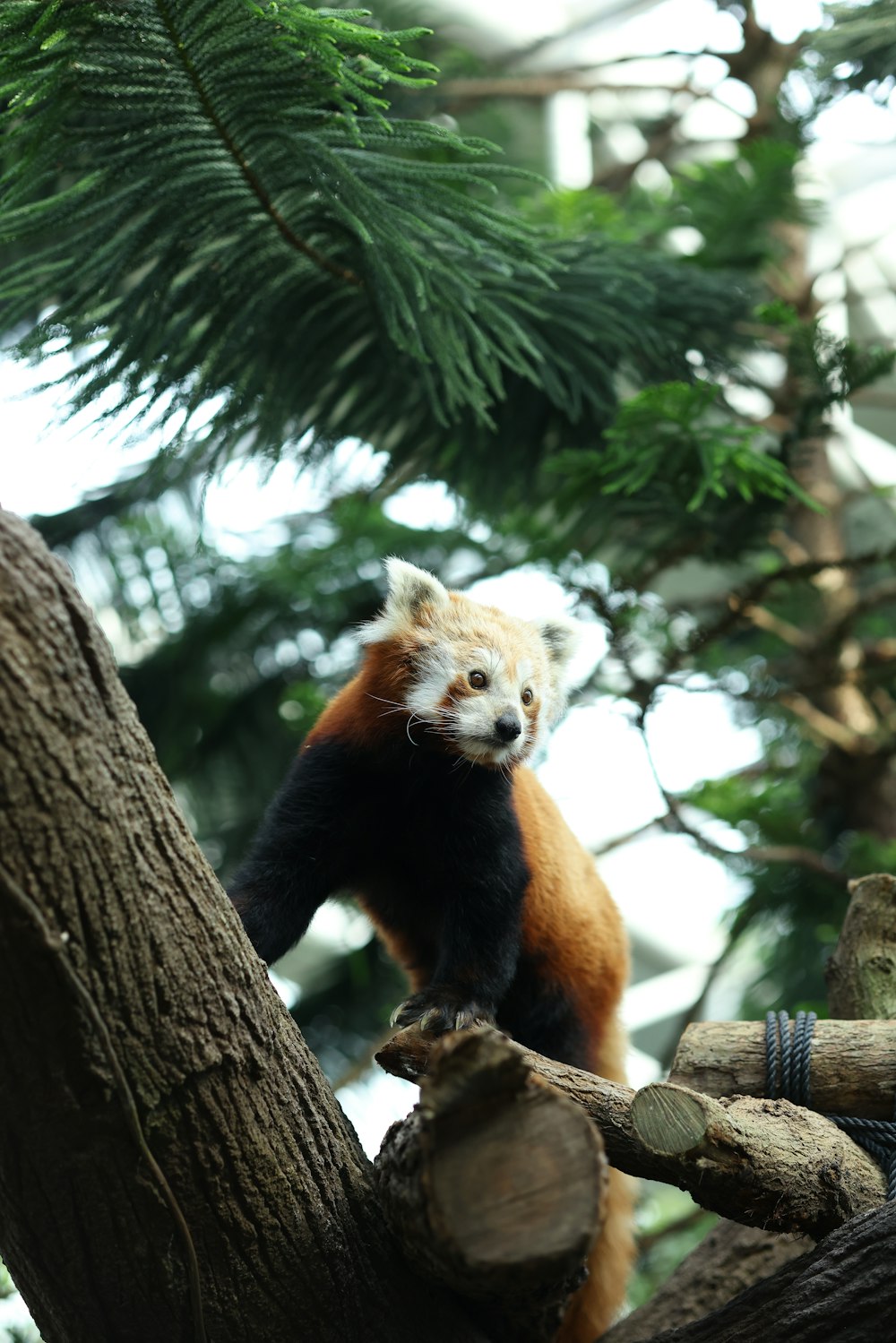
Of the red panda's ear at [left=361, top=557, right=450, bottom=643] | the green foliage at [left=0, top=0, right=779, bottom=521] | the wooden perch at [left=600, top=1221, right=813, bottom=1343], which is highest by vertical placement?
the green foliage at [left=0, top=0, right=779, bottom=521]

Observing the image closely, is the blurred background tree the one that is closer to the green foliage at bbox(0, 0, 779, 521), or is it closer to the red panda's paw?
the green foliage at bbox(0, 0, 779, 521)

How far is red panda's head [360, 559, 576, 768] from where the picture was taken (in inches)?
104

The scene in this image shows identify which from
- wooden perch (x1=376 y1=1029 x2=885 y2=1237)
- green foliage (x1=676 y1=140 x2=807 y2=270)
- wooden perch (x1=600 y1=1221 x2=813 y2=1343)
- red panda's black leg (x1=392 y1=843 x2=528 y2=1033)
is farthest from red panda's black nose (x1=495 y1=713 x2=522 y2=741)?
green foliage (x1=676 y1=140 x2=807 y2=270)

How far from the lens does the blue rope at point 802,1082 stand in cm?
248

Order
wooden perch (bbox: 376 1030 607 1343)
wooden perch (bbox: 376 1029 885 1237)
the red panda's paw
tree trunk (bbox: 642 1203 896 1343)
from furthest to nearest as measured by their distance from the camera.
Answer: the red panda's paw → wooden perch (bbox: 376 1029 885 1237) → tree trunk (bbox: 642 1203 896 1343) → wooden perch (bbox: 376 1030 607 1343)

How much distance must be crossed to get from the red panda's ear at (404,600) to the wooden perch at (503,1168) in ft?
4.52

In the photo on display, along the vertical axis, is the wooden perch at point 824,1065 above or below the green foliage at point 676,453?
below

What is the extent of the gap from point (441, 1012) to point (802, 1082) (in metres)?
0.79

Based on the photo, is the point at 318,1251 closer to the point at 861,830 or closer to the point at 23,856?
the point at 23,856

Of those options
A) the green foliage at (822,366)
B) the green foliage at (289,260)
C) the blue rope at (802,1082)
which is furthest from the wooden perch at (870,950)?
the green foliage at (822,366)

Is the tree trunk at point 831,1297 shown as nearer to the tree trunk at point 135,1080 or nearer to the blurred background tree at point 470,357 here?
the tree trunk at point 135,1080

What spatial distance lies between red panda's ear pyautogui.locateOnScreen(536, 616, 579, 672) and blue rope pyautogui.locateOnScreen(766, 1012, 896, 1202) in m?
1.09

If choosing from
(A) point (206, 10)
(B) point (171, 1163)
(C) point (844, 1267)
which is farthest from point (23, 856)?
(A) point (206, 10)

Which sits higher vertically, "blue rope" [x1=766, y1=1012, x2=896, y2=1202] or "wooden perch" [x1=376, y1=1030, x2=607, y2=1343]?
"wooden perch" [x1=376, y1=1030, x2=607, y2=1343]
